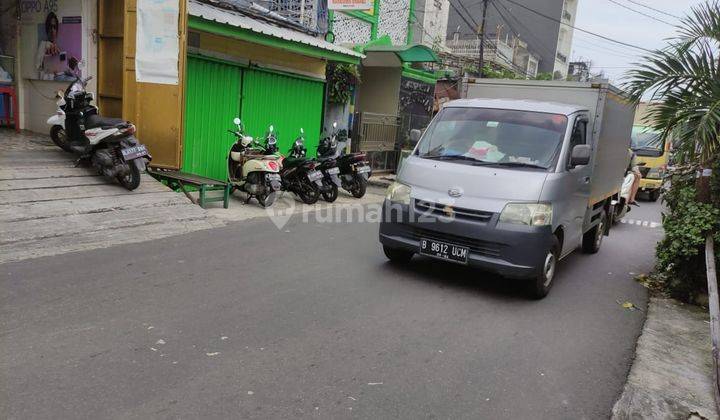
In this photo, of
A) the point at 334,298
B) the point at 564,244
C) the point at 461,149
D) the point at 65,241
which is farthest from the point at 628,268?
the point at 65,241

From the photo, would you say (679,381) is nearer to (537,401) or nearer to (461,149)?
(537,401)

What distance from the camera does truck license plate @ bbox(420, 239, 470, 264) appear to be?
539 centimetres

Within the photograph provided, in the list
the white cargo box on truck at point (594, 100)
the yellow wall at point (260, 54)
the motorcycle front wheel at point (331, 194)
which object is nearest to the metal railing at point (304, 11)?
the yellow wall at point (260, 54)

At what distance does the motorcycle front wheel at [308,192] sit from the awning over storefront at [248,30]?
9.21 feet

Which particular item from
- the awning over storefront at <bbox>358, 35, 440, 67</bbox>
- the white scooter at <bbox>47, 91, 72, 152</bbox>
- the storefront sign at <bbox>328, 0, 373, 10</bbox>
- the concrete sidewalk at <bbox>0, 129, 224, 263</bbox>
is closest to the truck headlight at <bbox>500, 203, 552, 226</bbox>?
the concrete sidewalk at <bbox>0, 129, 224, 263</bbox>

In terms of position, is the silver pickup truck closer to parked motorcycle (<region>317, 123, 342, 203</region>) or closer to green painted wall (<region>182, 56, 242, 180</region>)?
parked motorcycle (<region>317, 123, 342, 203</region>)

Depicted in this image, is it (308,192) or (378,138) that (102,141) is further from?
(378,138)

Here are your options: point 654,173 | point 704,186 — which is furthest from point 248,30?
point 654,173

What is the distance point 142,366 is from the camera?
11.5ft

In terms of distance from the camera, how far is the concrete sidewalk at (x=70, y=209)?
6066 millimetres

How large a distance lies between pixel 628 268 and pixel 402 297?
425cm

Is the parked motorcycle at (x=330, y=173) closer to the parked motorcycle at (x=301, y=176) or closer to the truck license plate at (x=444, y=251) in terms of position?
the parked motorcycle at (x=301, y=176)

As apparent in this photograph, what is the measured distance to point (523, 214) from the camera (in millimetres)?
5219

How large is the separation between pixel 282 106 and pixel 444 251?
25.3 ft
